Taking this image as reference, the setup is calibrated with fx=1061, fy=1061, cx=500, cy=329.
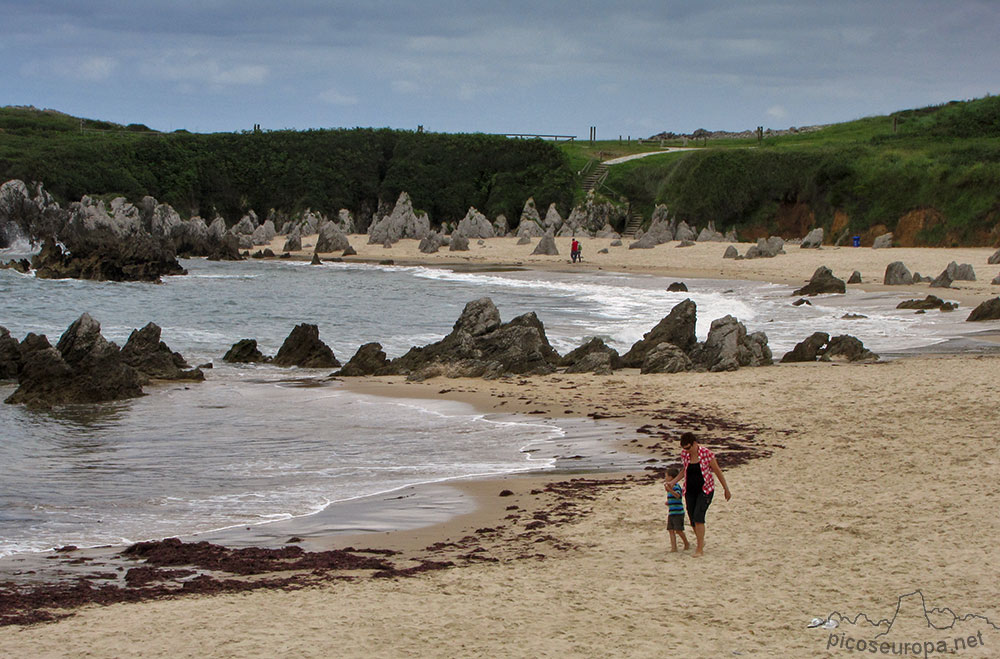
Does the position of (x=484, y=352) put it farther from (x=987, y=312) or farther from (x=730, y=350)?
(x=987, y=312)

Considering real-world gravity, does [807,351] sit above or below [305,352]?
above

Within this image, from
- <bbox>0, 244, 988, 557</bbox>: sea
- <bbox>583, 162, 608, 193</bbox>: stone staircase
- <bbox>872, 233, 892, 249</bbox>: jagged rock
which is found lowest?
<bbox>0, 244, 988, 557</bbox>: sea

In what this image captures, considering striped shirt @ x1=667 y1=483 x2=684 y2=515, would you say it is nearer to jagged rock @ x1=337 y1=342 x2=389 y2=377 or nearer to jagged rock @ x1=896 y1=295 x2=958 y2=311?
jagged rock @ x1=337 y1=342 x2=389 y2=377

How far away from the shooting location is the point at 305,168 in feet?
251

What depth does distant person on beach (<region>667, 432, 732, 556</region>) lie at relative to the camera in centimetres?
839

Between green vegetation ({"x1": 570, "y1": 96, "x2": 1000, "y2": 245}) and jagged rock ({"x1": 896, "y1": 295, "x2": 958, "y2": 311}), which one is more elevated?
green vegetation ({"x1": 570, "y1": 96, "x2": 1000, "y2": 245})

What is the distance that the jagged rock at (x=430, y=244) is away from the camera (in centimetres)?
5575

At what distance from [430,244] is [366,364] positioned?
37.1 meters

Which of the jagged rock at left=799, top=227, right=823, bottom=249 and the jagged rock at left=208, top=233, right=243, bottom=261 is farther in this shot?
the jagged rock at left=208, top=233, right=243, bottom=261

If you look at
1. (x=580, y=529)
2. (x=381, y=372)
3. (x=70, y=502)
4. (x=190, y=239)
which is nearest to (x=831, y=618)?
(x=580, y=529)

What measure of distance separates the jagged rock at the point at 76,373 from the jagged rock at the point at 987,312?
17.0 m

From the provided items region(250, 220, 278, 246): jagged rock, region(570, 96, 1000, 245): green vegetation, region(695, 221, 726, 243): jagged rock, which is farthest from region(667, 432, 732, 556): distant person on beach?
region(250, 220, 278, 246): jagged rock

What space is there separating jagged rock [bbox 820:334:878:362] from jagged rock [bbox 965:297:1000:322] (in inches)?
216

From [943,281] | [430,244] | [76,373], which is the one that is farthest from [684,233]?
[76,373]
